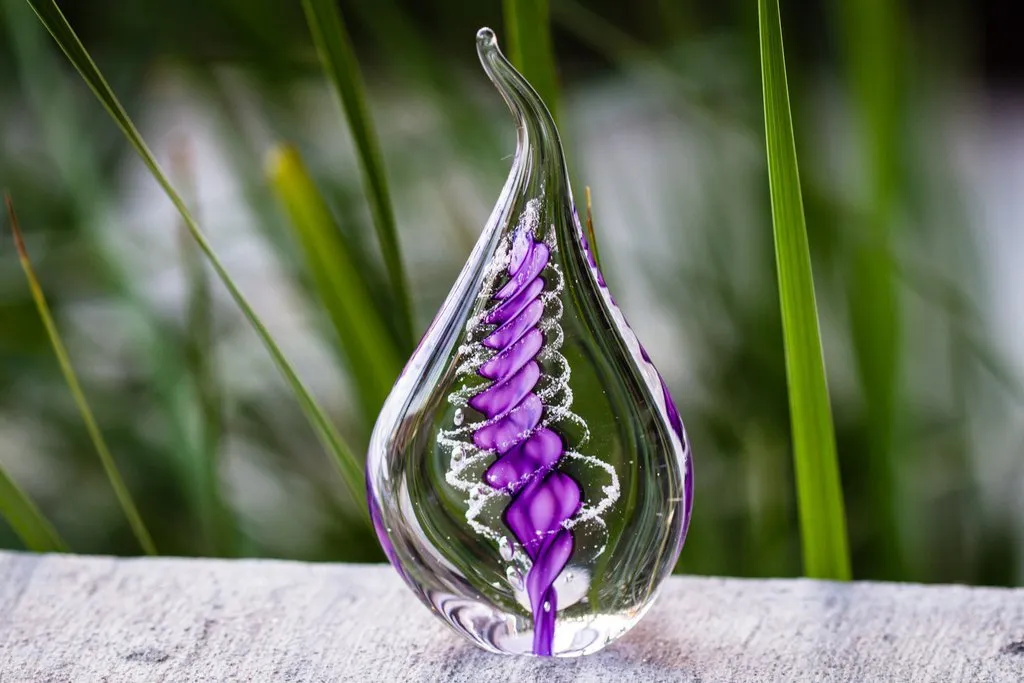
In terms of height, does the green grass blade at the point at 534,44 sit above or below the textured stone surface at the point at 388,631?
above

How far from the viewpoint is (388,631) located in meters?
0.38

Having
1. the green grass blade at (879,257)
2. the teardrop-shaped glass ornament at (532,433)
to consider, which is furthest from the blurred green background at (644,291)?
the teardrop-shaped glass ornament at (532,433)

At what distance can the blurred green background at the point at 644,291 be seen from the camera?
1.72ft

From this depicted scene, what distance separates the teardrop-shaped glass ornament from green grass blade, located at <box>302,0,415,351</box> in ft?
0.20

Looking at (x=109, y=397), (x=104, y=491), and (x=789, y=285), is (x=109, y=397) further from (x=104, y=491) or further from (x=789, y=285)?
(x=789, y=285)

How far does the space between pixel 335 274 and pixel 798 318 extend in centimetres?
17

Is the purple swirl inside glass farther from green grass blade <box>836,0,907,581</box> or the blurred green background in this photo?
green grass blade <box>836,0,907,581</box>

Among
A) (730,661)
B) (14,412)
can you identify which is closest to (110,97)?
(730,661)

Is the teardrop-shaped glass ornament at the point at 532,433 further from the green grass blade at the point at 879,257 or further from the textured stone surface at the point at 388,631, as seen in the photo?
the green grass blade at the point at 879,257

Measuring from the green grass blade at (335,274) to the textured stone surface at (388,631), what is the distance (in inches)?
3.4

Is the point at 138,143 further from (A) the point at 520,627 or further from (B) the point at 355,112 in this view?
(A) the point at 520,627

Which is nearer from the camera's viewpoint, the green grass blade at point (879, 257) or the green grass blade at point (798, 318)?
the green grass blade at point (798, 318)

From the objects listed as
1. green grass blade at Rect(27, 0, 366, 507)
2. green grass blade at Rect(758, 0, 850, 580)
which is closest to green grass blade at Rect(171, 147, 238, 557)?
green grass blade at Rect(27, 0, 366, 507)

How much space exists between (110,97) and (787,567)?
0.43 meters
